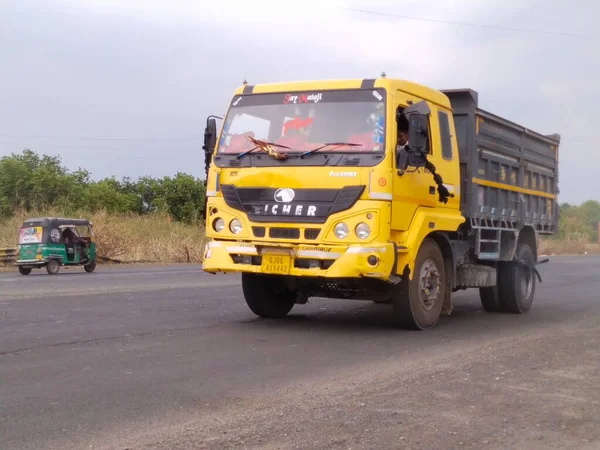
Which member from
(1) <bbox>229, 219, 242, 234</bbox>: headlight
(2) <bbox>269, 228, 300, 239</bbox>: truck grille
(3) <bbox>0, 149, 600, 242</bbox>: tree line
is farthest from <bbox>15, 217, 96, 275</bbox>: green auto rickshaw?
(2) <bbox>269, 228, 300, 239</bbox>: truck grille

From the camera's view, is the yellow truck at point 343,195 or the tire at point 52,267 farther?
the tire at point 52,267

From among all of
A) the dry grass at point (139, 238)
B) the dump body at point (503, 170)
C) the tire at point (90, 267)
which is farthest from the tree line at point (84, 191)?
the dump body at point (503, 170)

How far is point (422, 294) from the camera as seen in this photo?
387 inches

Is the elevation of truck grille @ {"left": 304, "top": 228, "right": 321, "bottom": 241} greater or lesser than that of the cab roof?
lesser

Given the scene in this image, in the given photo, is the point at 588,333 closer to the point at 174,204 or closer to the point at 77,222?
the point at 77,222

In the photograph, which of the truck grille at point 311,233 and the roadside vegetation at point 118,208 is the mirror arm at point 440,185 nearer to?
the truck grille at point 311,233

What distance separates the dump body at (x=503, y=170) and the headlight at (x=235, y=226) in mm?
3256

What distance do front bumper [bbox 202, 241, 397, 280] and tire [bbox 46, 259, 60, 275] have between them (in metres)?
15.3

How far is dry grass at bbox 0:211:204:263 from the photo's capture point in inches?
1184

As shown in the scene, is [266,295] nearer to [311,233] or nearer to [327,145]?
[311,233]

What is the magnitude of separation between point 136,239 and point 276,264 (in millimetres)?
23340

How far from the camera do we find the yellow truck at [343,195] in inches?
349

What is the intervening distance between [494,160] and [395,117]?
3.28 meters

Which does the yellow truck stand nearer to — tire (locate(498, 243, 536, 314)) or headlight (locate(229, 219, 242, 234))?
headlight (locate(229, 219, 242, 234))
